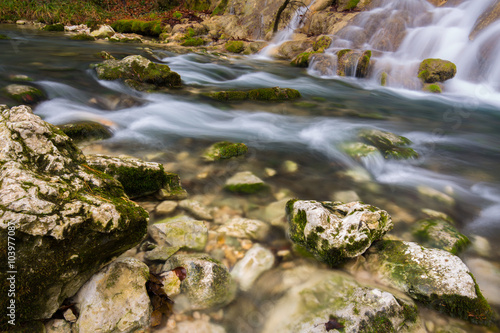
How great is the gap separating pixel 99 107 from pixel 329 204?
18.2ft

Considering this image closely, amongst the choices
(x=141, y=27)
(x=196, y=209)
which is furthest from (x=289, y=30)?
(x=196, y=209)

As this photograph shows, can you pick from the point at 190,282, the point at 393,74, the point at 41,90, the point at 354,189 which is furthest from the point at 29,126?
the point at 393,74

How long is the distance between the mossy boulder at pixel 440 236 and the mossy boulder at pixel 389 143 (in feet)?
6.31

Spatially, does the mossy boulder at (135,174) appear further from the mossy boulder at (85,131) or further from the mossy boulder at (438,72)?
the mossy boulder at (438,72)

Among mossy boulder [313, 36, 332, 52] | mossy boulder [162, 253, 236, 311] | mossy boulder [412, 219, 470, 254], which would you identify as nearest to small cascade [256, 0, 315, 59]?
→ mossy boulder [313, 36, 332, 52]

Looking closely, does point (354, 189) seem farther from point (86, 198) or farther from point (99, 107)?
point (99, 107)

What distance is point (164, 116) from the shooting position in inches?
245

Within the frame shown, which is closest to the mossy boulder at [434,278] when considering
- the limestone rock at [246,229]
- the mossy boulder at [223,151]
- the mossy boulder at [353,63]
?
the limestone rock at [246,229]

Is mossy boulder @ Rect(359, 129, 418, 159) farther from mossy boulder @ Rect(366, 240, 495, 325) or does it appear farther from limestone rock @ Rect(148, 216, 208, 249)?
limestone rock @ Rect(148, 216, 208, 249)

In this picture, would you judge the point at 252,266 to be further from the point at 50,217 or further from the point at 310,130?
the point at 310,130

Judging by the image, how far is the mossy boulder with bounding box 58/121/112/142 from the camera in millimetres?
4305

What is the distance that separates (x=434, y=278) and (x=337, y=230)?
82cm

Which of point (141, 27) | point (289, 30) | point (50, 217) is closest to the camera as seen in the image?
point (50, 217)

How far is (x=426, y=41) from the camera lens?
41.4 ft
